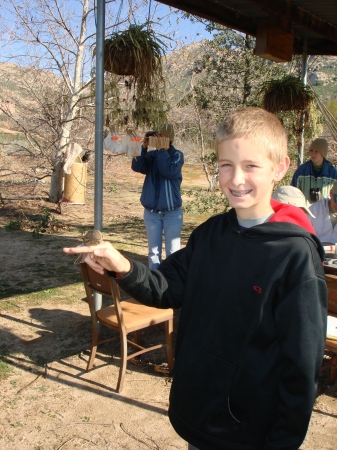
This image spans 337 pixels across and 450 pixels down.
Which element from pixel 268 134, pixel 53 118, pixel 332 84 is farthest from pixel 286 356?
pixel 332 84

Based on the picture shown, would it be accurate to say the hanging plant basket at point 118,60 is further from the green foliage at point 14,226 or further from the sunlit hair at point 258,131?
the green foliage at point 14,226

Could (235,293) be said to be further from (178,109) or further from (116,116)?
(178,109)

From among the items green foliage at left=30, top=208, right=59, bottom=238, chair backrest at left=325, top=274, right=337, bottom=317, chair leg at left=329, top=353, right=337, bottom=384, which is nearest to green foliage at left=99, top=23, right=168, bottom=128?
chair backrest at left=325, top=274, right=337, bottom=317

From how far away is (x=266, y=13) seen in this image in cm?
510

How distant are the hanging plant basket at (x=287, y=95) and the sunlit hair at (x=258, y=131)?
15.3 feet

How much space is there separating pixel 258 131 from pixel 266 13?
4.28m

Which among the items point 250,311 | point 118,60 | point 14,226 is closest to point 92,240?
point 250,311

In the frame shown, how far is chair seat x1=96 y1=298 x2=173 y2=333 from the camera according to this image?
11.7 feet

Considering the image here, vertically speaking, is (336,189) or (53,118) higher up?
(53,118)

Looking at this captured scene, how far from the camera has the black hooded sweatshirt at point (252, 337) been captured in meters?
1.31

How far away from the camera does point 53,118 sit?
9.98 m

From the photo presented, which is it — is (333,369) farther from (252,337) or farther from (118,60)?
(118,60)

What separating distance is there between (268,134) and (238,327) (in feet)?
1.97

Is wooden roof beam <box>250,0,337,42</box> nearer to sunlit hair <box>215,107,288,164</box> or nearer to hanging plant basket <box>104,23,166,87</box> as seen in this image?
hanging plant basket <box>104,23,166,87</box>
